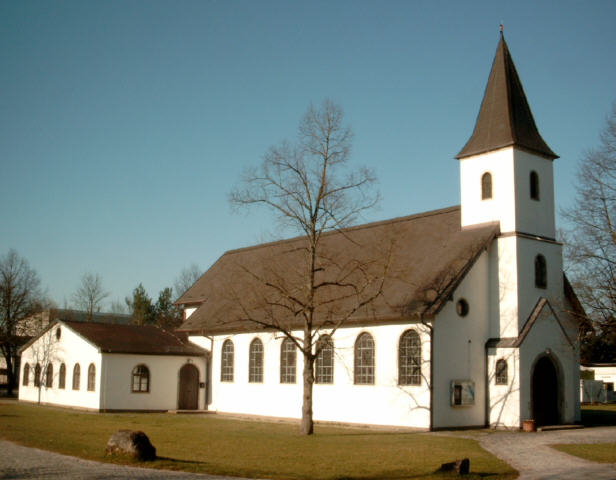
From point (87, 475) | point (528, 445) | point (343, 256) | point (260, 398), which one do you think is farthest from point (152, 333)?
point (87, 475)

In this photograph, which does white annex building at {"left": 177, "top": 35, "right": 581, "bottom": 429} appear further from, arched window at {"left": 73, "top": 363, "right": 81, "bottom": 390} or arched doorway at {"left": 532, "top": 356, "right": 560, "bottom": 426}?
arched window at {"left": 73, "top": 363, "right": 81, "bottom": 390}

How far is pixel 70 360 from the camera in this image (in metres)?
39.7

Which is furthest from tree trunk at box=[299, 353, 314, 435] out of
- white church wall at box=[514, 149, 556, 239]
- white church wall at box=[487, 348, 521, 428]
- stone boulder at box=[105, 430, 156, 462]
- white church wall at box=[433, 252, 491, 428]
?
white church wall at box=[514, 149, 556, 239]

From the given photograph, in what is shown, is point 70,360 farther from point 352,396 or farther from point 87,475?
point 87,475

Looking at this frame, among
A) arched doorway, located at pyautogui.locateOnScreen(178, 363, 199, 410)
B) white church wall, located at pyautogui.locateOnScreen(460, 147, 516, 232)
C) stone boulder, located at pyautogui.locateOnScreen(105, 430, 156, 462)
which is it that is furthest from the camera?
arched doorway, located at pyautogui.locateOnScreen(178, 363, 199, 410)

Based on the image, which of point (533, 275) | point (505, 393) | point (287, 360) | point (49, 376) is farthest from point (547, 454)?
point (49, 376)

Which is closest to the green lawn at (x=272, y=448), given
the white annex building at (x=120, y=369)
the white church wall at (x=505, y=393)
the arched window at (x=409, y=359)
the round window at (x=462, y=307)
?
the arched window at (x=409, y=359)

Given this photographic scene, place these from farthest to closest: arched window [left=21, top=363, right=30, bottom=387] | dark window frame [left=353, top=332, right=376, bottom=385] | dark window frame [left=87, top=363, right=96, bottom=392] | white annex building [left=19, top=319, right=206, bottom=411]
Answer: arched window [left=21, top=363, right=30, bottom=387] < dark window frame [left=87, top=363, right=96, bottom=392] < white annex building [left=19, top=319, right=206, bottom=411] < dark window frame [left=353, top=332, right=376, bottom=385]

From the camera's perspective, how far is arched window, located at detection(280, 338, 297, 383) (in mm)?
33375

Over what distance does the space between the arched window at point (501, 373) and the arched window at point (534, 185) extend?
7.14 metres

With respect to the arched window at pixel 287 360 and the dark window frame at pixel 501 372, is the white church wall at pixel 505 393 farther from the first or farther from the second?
the arched window at pixel 287 360

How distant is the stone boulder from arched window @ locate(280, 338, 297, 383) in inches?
667

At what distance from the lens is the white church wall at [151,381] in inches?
1439

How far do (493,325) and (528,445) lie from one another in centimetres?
820
